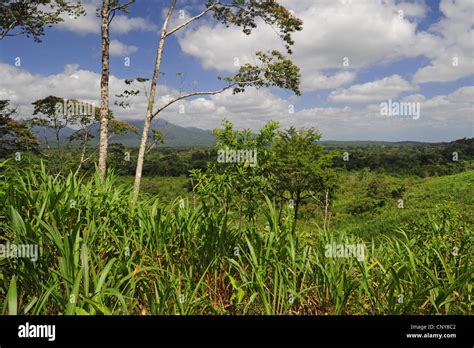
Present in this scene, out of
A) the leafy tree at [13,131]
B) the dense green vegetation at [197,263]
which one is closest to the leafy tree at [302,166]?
the leafy tree at [13,131]

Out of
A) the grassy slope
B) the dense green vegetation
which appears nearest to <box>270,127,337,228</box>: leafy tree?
the grassy slope

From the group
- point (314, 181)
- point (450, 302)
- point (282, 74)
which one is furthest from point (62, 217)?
point (314, 181)

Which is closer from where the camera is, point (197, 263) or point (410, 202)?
point (197, 263)

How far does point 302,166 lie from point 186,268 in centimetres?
2363

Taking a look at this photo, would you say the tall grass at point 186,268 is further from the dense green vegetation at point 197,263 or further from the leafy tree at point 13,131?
the leafy tree at point 13,131

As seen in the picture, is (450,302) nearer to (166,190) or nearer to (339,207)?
(339,207)

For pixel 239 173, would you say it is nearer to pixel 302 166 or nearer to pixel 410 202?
pixel 302 166

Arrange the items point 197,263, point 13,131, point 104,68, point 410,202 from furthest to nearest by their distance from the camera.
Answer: point 410,202, point 13,131, point 104,68, point 197,263

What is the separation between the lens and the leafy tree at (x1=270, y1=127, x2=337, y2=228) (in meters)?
26.3

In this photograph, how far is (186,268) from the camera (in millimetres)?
3330

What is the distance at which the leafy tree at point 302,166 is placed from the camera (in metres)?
26.3

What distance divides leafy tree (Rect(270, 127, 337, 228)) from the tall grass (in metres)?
22.3

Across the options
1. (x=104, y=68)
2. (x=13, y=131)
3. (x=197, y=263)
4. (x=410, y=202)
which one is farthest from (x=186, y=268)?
(x=410, y=202)

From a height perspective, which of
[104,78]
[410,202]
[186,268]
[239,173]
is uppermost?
[104,78]
